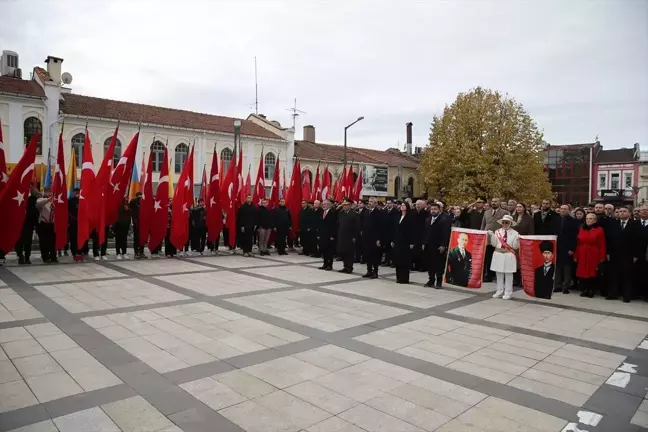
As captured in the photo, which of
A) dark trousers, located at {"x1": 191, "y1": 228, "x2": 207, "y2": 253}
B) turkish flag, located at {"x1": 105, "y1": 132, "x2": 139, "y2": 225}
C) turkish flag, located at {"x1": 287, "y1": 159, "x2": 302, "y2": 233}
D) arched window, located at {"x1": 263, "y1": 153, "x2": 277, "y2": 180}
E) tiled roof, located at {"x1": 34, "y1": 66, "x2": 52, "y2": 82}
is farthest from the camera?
arched window, located at {"x1": 263, "y1": 153, "x2": 277, "y2": 180}

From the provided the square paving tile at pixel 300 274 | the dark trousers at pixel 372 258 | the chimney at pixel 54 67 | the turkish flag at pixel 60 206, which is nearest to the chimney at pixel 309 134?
the chimney at pixel 54 67

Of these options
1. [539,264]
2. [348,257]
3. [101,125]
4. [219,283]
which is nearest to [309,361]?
[219,283]

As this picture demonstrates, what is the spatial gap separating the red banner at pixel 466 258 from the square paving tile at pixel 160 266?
6.34 meters

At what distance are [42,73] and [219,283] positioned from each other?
90.6ft

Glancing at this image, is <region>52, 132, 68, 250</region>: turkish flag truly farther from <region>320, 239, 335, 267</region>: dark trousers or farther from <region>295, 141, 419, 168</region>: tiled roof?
<region>295, 141, 419, 168</region>: tiled roof

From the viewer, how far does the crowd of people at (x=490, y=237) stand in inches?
380

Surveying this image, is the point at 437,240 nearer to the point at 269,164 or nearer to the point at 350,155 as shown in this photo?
the point at 269,164

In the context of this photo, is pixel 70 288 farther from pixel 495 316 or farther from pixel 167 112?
pixel 167 112

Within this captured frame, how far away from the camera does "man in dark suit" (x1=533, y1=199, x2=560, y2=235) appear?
35.6 ft

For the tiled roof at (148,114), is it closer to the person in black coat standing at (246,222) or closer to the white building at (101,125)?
the white building at (101,125)

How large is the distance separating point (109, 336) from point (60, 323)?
1.11 metres

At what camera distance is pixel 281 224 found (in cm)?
1666

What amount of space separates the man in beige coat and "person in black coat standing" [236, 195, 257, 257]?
25.2 ft

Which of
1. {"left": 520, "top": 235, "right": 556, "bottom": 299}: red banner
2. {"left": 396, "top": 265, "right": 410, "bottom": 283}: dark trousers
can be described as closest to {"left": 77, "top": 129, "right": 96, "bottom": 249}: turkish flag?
{"left": 396, "top": 265, "right": 410, "bottom": 283}: dark trousers
